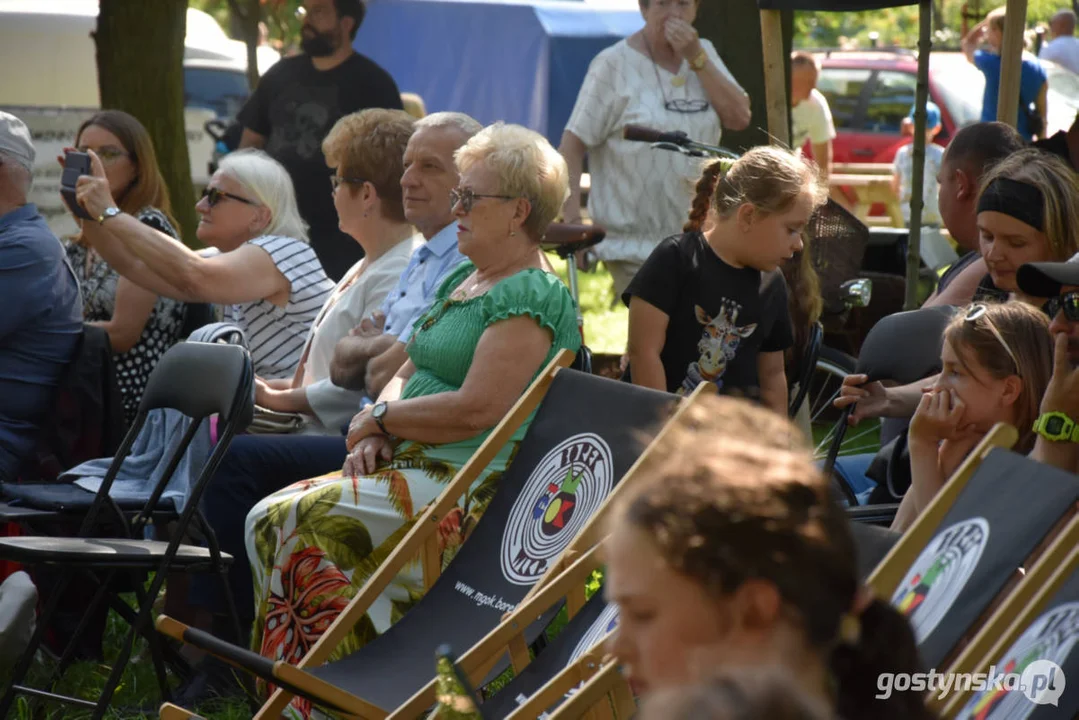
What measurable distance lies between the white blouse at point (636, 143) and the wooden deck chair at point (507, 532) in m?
3.06

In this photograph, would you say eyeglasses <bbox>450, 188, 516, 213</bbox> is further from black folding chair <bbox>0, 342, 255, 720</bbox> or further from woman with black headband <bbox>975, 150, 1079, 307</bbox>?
woman with black headband <bbox>975, 150, 1079, 307</bbox>

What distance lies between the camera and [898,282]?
7.11 metres

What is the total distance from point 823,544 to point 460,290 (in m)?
2.51

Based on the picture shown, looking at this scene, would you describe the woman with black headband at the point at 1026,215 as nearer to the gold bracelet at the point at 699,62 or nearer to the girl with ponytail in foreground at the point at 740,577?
the girl with ponytail in foreground at the point at 740,577

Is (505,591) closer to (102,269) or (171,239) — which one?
(171,239)

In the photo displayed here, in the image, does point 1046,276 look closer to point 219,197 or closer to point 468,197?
point 468,197

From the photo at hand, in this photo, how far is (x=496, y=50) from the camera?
45.3ft

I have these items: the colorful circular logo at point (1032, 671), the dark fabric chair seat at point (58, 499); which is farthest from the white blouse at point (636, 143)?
the colorful circular logo at point (1032, 671)

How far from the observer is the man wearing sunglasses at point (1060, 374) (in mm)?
2785

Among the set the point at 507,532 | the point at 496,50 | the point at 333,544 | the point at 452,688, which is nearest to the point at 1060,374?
the point at 507,532

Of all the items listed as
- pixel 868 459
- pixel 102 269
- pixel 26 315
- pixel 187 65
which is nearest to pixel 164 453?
pixel 26 315

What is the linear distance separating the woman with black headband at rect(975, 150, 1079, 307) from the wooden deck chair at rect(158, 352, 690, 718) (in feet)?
3.41

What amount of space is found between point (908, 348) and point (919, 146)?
1876 mm

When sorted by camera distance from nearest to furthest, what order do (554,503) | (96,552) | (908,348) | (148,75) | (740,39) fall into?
(554,503) → (96,552) → (908,348) → (740,39) → (148,75)
